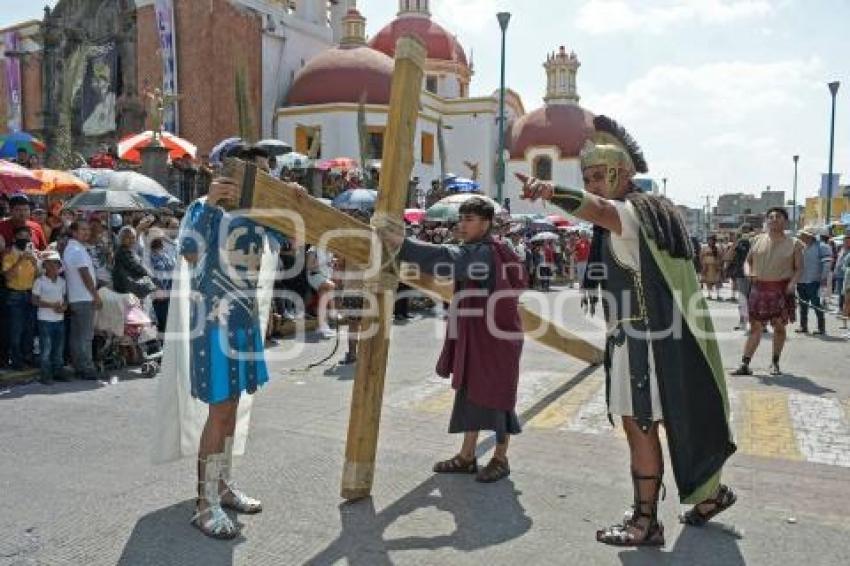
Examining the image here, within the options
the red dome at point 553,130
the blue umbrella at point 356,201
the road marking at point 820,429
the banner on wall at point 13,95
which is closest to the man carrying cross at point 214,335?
the road marking at point 820,429

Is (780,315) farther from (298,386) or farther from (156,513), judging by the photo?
(156,513)

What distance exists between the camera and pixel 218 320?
3.75 metres

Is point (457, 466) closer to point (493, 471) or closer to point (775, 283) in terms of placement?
point (493, 471)

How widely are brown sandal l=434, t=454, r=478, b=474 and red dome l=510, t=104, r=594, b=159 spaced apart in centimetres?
4481

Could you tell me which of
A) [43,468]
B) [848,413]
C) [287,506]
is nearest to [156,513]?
[287,506]

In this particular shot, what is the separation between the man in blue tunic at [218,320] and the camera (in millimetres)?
3734

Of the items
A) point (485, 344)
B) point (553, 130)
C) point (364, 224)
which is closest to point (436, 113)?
point (553, 130)

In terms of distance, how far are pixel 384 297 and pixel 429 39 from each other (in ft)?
151

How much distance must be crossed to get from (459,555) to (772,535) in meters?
1.67

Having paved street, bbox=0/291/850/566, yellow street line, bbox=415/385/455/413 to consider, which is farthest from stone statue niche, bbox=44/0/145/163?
paved street, bbox=0/291/850/566

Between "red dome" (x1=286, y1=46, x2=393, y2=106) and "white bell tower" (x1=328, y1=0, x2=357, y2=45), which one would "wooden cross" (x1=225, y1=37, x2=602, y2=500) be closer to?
"red dome" (x1=286, y1=46, x2=393, y2=106)

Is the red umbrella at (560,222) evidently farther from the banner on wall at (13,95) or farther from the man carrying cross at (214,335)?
the man carrying cross at (214,335)

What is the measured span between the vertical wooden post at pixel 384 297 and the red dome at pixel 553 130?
4537 cm

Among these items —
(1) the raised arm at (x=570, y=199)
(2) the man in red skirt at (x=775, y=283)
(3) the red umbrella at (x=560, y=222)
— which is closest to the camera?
(1) the raised arm at (x=570, y=199)
